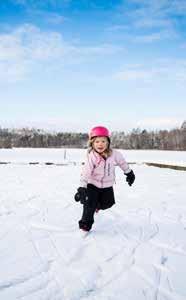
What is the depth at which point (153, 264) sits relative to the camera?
295cm

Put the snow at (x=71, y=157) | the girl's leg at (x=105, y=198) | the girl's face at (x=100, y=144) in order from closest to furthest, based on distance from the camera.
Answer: the girl's face at (x=100, y=144)
the girl's leg at (x=105, y=198)
the snow at (x=71, y=157)

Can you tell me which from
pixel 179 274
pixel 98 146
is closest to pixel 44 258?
pixel 179 274

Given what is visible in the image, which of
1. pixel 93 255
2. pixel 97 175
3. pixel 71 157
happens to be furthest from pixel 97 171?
pixel 71 157

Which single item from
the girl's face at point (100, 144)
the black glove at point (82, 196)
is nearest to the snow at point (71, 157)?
the girl's face at point (100, 144)

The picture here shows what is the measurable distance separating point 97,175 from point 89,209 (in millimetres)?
431

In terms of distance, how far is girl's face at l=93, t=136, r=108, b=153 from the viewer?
13.4 ft

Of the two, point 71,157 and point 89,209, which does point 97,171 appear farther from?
point 71,157

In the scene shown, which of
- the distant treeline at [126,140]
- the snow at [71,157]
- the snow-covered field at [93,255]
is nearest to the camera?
the snow-covered field at [93,255]

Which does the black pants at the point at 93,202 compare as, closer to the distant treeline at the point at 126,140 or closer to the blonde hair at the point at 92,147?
the blonde hair at the point at 92,147

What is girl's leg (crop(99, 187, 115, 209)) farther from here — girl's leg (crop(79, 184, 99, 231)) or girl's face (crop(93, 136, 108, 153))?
girl's face (crop(93, 136, 108, 153))

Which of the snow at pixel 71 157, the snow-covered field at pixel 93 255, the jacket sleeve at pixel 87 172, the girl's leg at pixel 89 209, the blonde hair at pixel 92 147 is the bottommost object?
the snow at pixel 71 157

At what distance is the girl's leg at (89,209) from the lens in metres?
3.95

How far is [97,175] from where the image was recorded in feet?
13.6

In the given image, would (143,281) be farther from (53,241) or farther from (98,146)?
(98,146)
